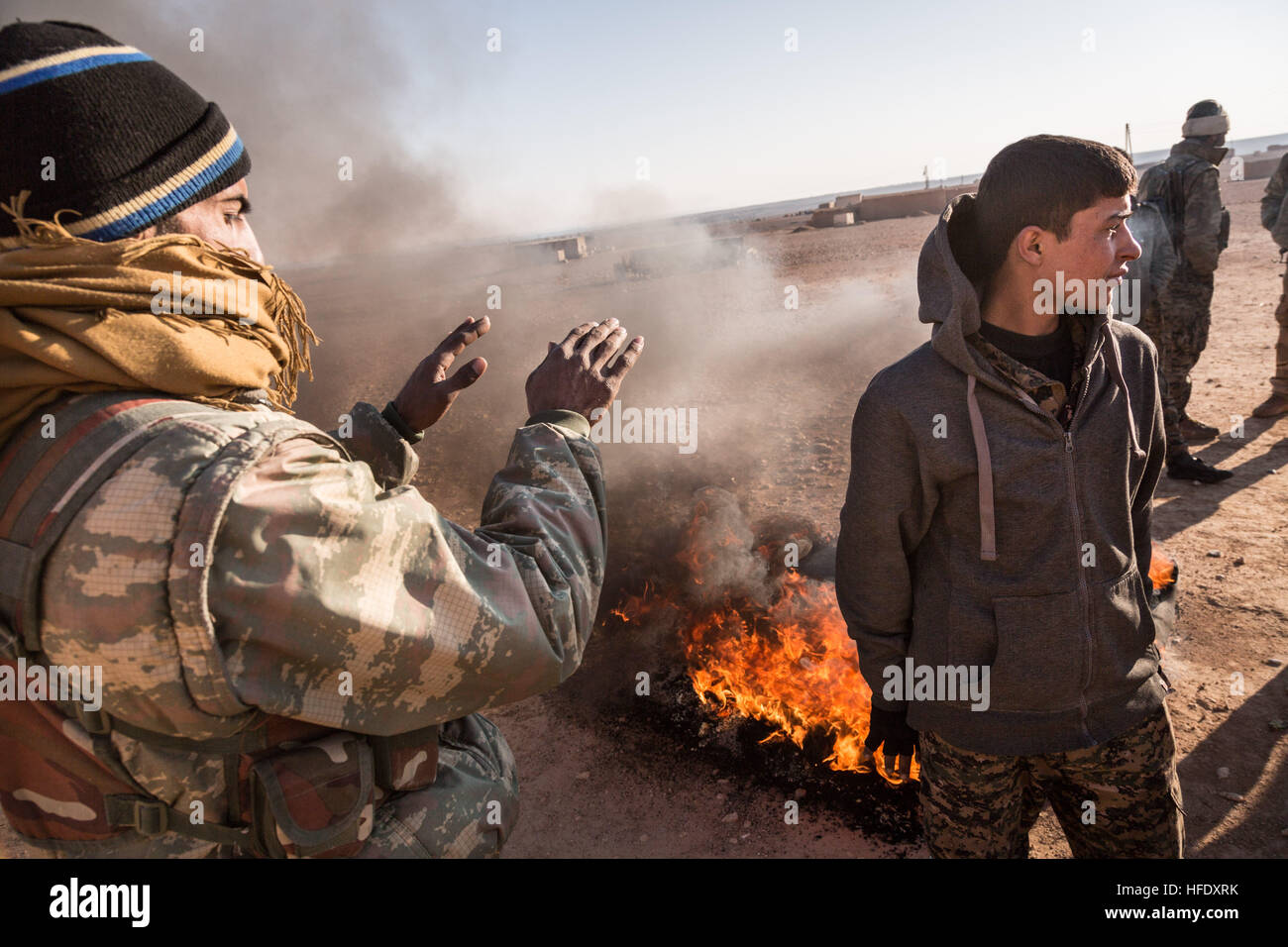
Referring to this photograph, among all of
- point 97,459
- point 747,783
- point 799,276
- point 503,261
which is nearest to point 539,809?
point 747,783

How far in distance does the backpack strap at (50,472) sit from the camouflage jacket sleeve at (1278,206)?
9.46 metres

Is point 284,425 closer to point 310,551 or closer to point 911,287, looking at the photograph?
point 310,551

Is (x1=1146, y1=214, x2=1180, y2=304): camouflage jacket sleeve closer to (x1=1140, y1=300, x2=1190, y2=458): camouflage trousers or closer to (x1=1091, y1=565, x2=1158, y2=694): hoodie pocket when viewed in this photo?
(x1=1140, y1=300, x2=1190, y2=458): camouflage trousers

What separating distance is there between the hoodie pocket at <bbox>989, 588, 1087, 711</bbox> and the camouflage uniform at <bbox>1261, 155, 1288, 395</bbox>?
6953 millimetres

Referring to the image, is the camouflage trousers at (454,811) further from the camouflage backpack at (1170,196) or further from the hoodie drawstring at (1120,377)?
the camouflage backpack at (1170,196)

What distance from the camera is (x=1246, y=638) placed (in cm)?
430

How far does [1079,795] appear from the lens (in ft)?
7.18

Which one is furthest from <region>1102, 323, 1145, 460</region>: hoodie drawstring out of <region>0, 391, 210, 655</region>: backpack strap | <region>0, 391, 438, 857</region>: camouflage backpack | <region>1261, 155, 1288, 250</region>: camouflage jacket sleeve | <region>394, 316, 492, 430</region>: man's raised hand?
<region>1261, 155, 1288, 250</region>: camouflage jacket sleeve

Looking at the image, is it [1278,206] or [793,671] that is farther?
[1278,206]

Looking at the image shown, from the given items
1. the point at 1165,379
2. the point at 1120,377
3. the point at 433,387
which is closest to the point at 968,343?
the point at 1120,377

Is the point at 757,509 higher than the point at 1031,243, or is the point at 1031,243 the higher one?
the point at 1031,243

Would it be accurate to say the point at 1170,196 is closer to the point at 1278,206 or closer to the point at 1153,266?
the point at 1153,266

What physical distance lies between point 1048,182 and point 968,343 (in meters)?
0.51

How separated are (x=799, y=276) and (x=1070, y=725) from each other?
18.9 meters
